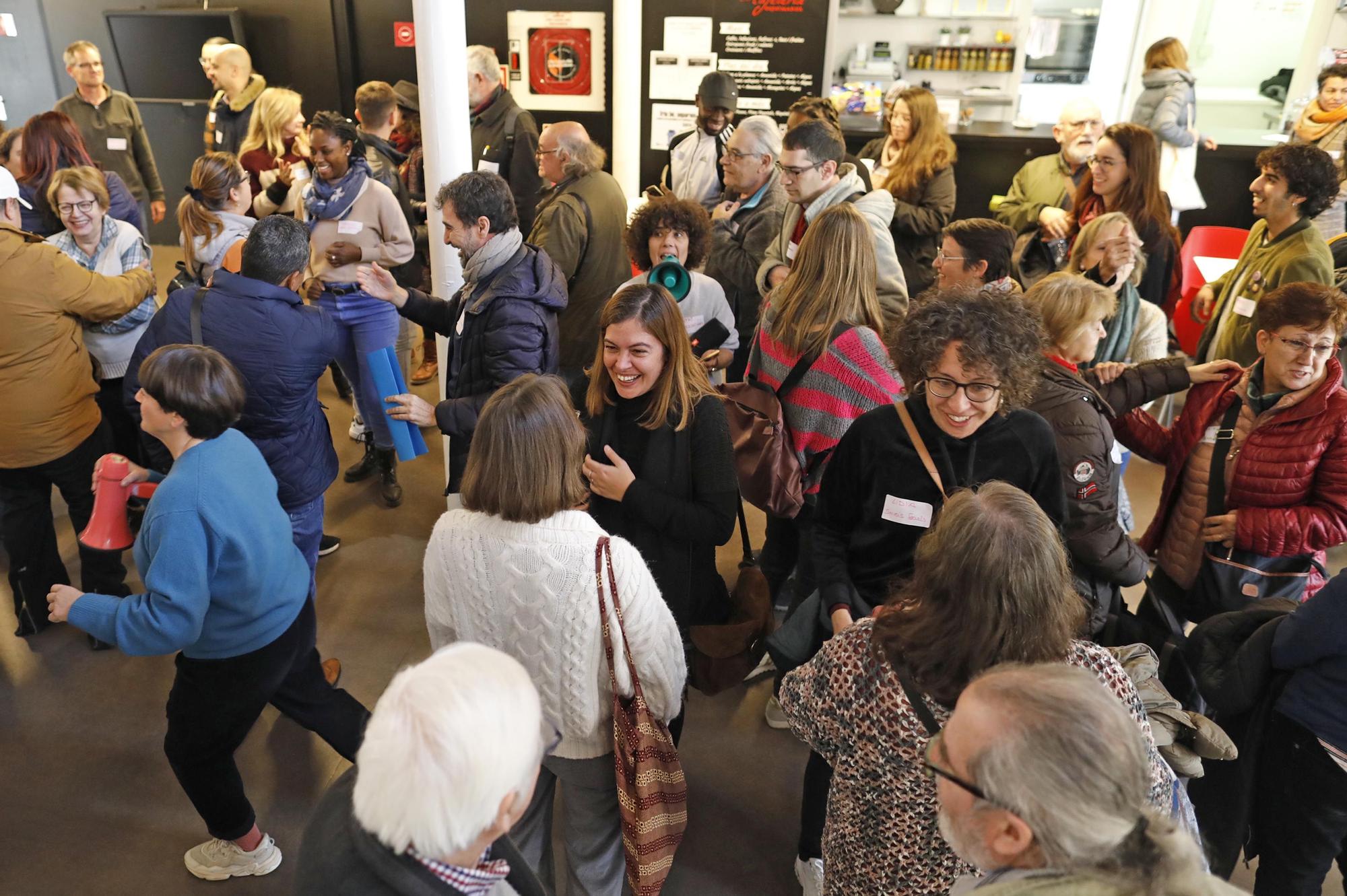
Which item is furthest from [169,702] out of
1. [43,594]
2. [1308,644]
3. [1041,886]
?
[1308,644]

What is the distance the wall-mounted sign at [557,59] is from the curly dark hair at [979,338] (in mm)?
6222

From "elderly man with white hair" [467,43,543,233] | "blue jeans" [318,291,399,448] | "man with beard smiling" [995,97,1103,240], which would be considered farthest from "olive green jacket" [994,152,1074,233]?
"blue jeans" [318,291,399,448]

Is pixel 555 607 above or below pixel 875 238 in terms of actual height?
below

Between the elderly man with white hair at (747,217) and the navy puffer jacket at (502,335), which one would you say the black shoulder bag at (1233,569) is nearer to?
the elderly man with white hair at (747,217)

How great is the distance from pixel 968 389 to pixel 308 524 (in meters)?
2.33

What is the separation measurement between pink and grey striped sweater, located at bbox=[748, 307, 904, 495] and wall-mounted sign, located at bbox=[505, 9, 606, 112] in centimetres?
557

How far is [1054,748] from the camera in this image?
108 cm

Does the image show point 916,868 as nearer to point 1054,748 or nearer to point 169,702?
point 1054,748

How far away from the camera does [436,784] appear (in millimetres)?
1087

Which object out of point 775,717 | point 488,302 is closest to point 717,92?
point 488,302

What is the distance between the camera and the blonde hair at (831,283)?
107 inches

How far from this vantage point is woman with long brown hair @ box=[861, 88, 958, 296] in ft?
15.3

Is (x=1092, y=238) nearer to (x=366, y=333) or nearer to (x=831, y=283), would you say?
(x=831, y=283)

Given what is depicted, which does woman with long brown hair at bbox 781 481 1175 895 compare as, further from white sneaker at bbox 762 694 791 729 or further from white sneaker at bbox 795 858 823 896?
white sneaker at bbox 762 694 791 729
